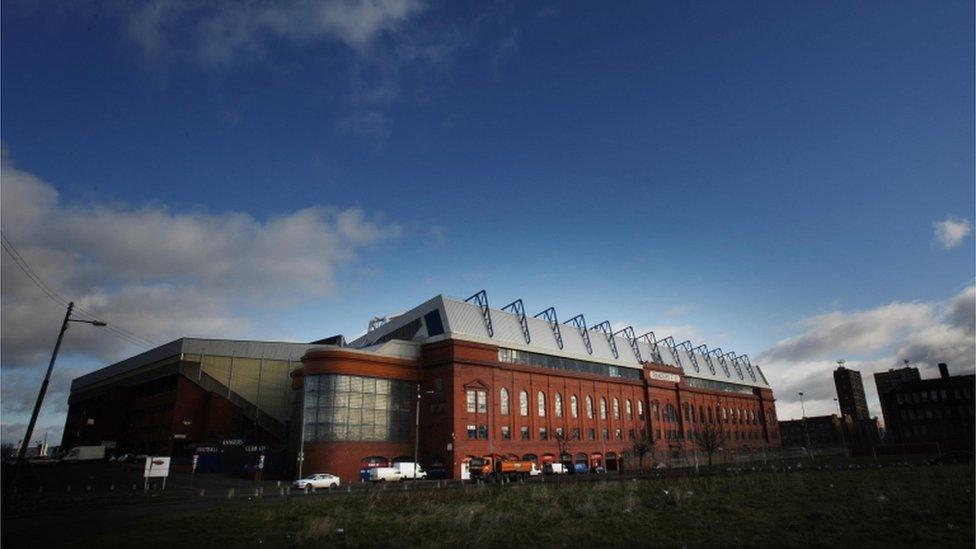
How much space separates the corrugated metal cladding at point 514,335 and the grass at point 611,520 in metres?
45.1

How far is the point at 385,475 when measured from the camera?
58.8m

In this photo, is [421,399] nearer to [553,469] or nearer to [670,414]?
[553,469]

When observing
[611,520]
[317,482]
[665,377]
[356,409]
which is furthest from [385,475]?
[665,377]

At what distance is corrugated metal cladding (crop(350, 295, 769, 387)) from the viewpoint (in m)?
74.8

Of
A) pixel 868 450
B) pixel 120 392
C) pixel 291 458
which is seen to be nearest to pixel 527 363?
pixel 291 458

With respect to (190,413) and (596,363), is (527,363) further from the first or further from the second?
(190,413)

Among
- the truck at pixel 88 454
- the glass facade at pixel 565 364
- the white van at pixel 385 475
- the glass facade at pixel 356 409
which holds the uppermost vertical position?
the glass facade at pixel 565 364

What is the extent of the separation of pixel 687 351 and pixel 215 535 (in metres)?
111

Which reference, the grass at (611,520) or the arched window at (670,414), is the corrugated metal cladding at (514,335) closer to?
the arched window at (670,414)

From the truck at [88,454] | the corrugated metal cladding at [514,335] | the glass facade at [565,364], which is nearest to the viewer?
the corrugated metal cladding at [514,335]

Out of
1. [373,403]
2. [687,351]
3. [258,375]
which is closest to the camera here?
[373,403]

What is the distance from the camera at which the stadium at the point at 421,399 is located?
65.6 meters

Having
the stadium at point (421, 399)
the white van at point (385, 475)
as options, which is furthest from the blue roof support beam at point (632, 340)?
the white van at point (385, 475)

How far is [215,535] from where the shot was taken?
19922 mm
